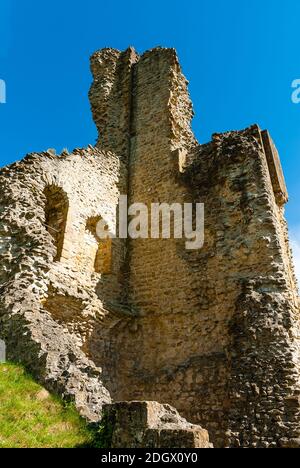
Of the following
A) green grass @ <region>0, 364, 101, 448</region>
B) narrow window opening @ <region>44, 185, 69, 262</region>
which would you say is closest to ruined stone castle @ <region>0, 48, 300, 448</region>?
narrow window opening @ <region>44, 185, 69, 262</region>

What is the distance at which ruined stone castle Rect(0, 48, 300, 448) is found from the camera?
24.7 feet

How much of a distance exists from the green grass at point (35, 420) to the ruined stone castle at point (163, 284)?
0.25m

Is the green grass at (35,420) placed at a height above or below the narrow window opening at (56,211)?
below

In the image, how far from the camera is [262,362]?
811 centimetres

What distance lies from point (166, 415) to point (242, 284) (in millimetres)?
4422

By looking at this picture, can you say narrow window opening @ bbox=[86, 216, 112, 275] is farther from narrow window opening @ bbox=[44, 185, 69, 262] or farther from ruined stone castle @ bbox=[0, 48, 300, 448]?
narrow window opening @ bbox=[44, 185, 69, 262]

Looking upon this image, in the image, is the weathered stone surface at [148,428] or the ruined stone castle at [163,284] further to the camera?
the ruined stone castle at [163,284]

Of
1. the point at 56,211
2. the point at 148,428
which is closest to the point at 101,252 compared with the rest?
the point at 56,211

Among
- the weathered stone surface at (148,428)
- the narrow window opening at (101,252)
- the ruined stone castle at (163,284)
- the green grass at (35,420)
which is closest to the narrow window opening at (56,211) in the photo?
the ruined stone castle at (163,284)

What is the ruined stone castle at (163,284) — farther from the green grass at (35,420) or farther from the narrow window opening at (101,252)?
the green grass at (35,420)

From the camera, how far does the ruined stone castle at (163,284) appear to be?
7516 millimetres

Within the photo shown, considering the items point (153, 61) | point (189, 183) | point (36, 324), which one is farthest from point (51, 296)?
point (153, 61)

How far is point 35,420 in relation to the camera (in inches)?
210

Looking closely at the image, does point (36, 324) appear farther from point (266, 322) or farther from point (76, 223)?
point (266, 322)
